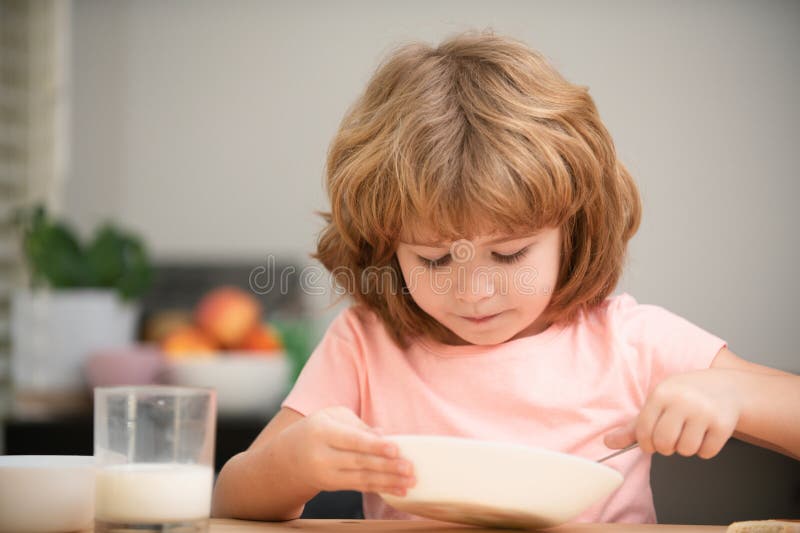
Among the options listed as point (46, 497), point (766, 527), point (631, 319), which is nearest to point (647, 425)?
point (766, 527)

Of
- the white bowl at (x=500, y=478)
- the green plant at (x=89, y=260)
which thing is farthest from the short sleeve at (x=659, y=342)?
the green plant at (x=89, y=260)

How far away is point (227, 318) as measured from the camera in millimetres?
2236

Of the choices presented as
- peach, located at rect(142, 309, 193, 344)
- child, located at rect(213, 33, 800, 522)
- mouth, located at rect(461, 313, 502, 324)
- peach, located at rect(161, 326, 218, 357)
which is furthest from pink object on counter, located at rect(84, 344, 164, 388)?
mouth, located at rect(461, 313, 502, 324)

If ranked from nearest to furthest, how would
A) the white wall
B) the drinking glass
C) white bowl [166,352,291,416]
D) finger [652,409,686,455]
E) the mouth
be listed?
the drinking glass, finger [652,409,686,455], the mouth, white bowl [166,352,291,416], the white wall

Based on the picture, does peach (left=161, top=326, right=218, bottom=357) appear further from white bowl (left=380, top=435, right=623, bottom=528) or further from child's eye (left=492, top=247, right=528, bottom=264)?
white bowl (left=380, top=435, right=623, bottom=528)

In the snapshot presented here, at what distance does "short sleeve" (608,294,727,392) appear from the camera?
3.28 feet

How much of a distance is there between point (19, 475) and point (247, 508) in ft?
0.76

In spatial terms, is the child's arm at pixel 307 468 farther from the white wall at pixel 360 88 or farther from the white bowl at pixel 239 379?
the white wall at pixel 360 88

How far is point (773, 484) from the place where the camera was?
101cm

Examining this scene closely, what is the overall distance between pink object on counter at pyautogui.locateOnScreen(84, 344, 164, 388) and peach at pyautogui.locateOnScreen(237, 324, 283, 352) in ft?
0.66

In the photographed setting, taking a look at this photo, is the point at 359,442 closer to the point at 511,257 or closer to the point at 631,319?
the point at 511,257

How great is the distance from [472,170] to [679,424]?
315mm

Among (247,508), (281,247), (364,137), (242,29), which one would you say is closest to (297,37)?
(242,29)

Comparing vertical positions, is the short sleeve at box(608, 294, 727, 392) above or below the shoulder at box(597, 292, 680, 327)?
below
